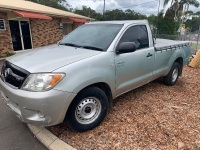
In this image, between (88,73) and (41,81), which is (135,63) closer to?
(88,73)

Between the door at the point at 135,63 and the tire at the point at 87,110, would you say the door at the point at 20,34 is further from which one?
the tire at the point at 87,110

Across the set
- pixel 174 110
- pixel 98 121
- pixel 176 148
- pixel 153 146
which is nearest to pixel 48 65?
pixel 98 121

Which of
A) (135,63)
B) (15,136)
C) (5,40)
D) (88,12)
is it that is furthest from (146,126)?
(88,12)

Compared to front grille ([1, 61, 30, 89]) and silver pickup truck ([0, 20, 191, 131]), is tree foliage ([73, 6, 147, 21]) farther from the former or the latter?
front grille ([1, 61, 30, 89])

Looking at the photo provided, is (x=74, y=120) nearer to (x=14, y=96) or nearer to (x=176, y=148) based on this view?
(x=14, y=96)

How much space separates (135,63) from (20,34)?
10719 millimetres

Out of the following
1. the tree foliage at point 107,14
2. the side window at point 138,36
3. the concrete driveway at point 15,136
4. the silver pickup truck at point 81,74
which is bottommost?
the concrete driveway at point 15,136

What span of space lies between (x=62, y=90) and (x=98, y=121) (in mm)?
1045

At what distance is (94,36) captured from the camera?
12.1 ft

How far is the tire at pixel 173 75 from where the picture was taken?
521cm

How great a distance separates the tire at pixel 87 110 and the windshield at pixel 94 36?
0.82m

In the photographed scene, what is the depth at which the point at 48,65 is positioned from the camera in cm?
267

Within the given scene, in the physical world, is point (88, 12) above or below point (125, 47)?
above

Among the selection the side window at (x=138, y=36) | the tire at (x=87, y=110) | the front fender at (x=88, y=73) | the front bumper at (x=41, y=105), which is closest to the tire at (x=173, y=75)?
the side window at (x=138, y=36)
